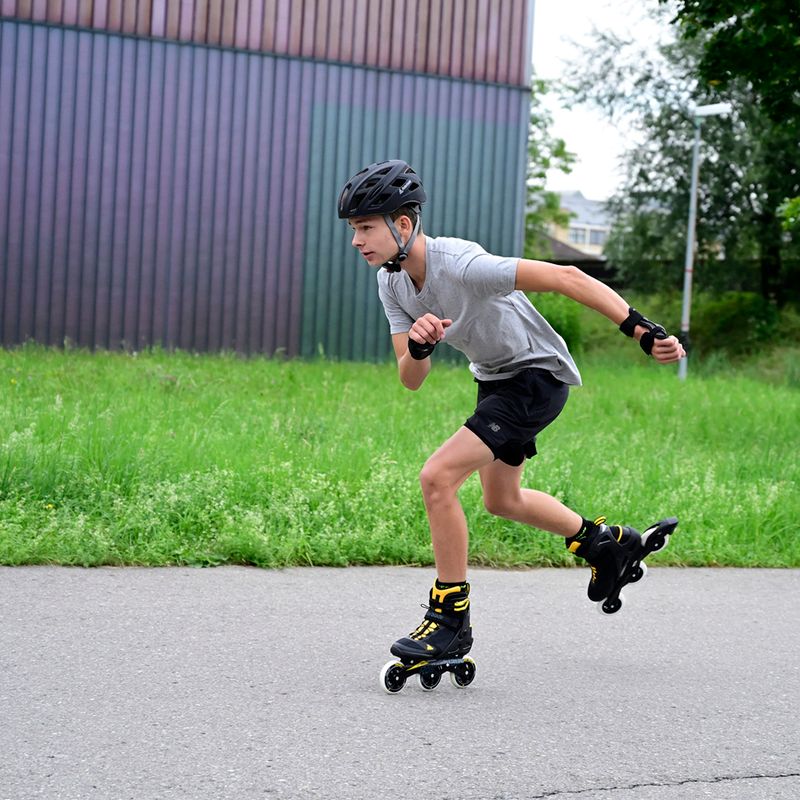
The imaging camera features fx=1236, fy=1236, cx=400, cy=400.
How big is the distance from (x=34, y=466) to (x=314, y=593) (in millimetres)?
2133

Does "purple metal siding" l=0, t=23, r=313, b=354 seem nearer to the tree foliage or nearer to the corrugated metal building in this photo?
the corrugated metal building

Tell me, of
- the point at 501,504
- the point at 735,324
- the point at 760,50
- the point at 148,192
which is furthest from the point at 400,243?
the point at 735,324

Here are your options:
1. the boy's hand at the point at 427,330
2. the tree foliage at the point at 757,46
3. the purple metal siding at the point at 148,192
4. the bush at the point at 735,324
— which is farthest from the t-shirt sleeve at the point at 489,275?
the bush at the point at 735,324

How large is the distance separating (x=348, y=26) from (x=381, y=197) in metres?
14.7

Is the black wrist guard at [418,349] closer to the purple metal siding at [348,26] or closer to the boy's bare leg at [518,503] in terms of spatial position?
the boy's bare leg at [518,503]

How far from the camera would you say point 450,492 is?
4.30m

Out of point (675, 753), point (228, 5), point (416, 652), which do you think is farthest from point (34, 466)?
point (228, 5)

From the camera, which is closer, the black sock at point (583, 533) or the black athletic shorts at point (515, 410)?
the black athletic shorts at point (515, 410)

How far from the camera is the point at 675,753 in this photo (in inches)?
145

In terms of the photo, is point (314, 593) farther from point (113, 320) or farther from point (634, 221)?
point (634, 221)

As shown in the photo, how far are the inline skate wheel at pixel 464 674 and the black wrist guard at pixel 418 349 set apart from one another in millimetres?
1069

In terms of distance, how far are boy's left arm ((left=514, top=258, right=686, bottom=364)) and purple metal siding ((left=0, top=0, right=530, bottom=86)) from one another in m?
14.3

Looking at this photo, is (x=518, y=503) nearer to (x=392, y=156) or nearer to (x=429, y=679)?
(x=429, y=679)

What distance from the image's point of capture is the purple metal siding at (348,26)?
16.9 m
